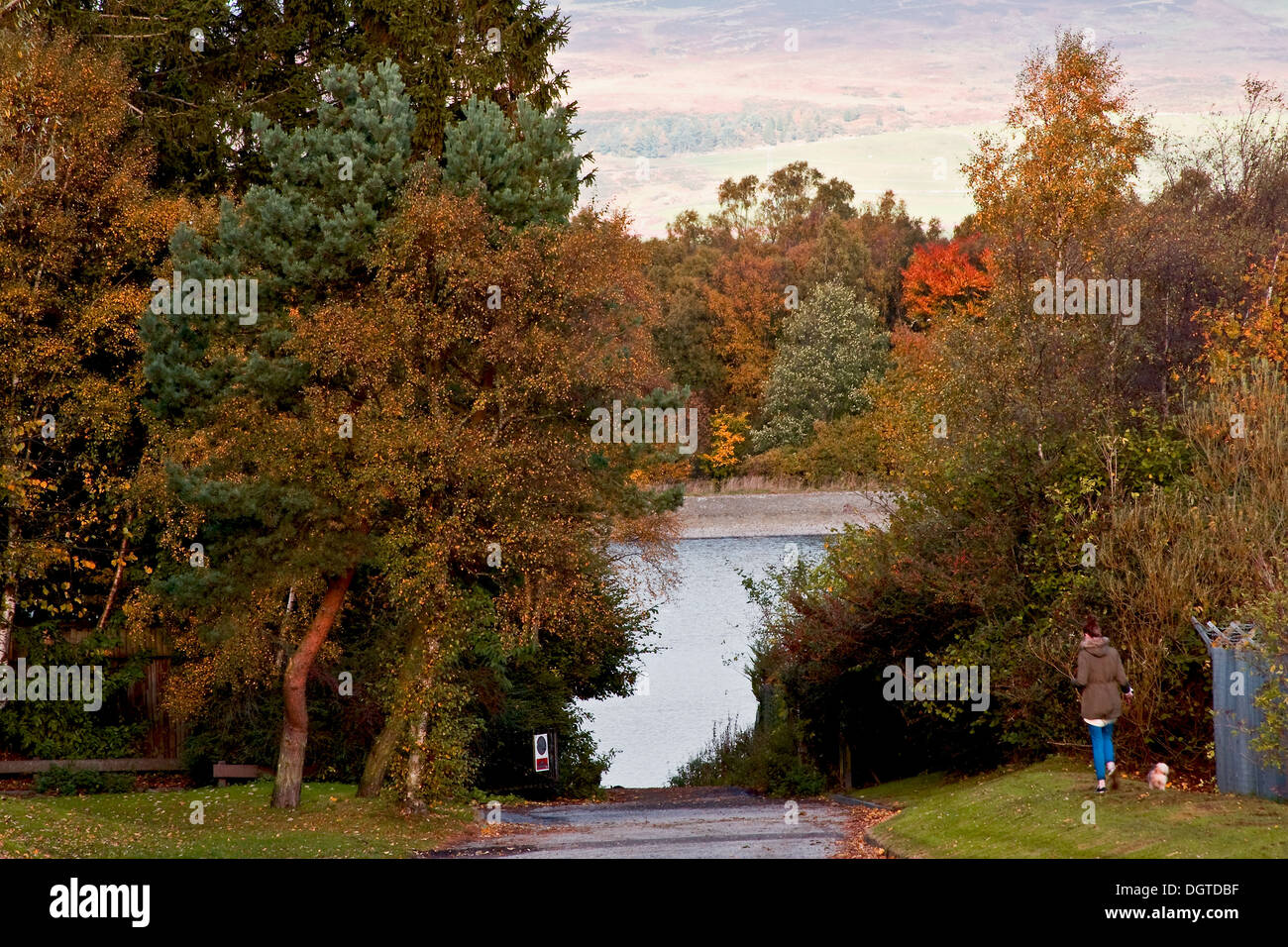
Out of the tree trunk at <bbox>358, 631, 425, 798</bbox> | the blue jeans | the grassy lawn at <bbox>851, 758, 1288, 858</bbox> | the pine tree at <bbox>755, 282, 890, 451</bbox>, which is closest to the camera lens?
the grassy lawn at <bbox>851, 758, 1288, 858</bbox>

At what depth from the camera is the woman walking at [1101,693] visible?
718 inches

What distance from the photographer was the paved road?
62.9 ft

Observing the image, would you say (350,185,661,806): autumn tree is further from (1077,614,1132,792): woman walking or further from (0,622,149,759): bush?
(1077,614,1132,792): woman walking

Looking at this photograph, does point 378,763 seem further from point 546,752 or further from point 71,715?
point 546,752

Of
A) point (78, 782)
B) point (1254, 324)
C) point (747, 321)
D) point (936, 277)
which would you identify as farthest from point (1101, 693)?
point (747, 321)

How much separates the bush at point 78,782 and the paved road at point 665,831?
726 cm

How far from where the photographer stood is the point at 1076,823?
1734 centimetres

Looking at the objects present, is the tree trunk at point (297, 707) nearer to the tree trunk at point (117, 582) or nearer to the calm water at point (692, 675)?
the tree trunk at point (117, 582)

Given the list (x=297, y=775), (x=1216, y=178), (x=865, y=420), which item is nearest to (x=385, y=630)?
(x=297, y=775)

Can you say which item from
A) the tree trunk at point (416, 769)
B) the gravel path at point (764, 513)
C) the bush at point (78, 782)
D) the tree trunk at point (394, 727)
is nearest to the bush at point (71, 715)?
the bush at point (78, 782)

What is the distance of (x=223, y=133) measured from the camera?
3409 centimetres

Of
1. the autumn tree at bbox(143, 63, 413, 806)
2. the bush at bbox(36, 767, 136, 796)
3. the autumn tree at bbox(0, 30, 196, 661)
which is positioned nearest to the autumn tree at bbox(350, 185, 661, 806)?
the autumn tree at bbox(143, 63, 413, 806)

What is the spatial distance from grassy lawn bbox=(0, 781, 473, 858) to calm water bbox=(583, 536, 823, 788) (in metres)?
12.4
